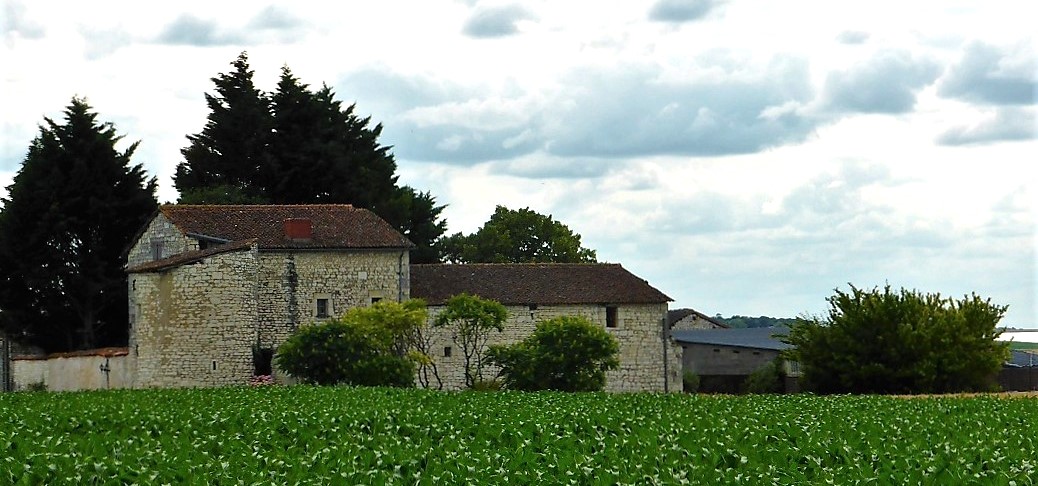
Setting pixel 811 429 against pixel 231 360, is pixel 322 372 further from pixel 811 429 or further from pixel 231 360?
pixel 811 429

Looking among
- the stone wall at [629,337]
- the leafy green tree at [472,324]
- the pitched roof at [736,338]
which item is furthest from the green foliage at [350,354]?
the pitched roof at [736,338]

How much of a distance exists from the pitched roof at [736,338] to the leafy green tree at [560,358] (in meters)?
17.5

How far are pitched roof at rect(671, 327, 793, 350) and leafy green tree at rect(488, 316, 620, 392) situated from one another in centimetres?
1754

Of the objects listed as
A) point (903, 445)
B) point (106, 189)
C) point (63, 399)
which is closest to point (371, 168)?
point (106, 189)

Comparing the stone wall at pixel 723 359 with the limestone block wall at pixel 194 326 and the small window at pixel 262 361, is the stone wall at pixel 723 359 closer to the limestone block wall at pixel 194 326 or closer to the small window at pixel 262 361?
the small window at pixel 262 361

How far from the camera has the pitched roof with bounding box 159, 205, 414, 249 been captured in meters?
51.1

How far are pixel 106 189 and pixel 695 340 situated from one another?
27124mm

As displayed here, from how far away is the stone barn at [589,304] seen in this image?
53.5 metres

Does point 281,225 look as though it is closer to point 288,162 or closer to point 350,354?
point 350,354

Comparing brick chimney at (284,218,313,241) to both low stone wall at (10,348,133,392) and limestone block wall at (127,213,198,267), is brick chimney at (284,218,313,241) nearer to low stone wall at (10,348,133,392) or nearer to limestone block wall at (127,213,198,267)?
limestone block wall at (127,213,198,267)

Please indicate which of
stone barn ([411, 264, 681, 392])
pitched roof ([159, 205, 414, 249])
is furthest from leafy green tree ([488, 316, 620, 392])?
pitched roof ([159, 205, 414, 249])

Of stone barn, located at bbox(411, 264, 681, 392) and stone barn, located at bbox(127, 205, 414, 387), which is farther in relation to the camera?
stone barn, located at bbox(411, 264, 681, 392)

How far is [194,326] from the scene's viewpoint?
48.0 m

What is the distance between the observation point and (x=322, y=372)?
4691cm
